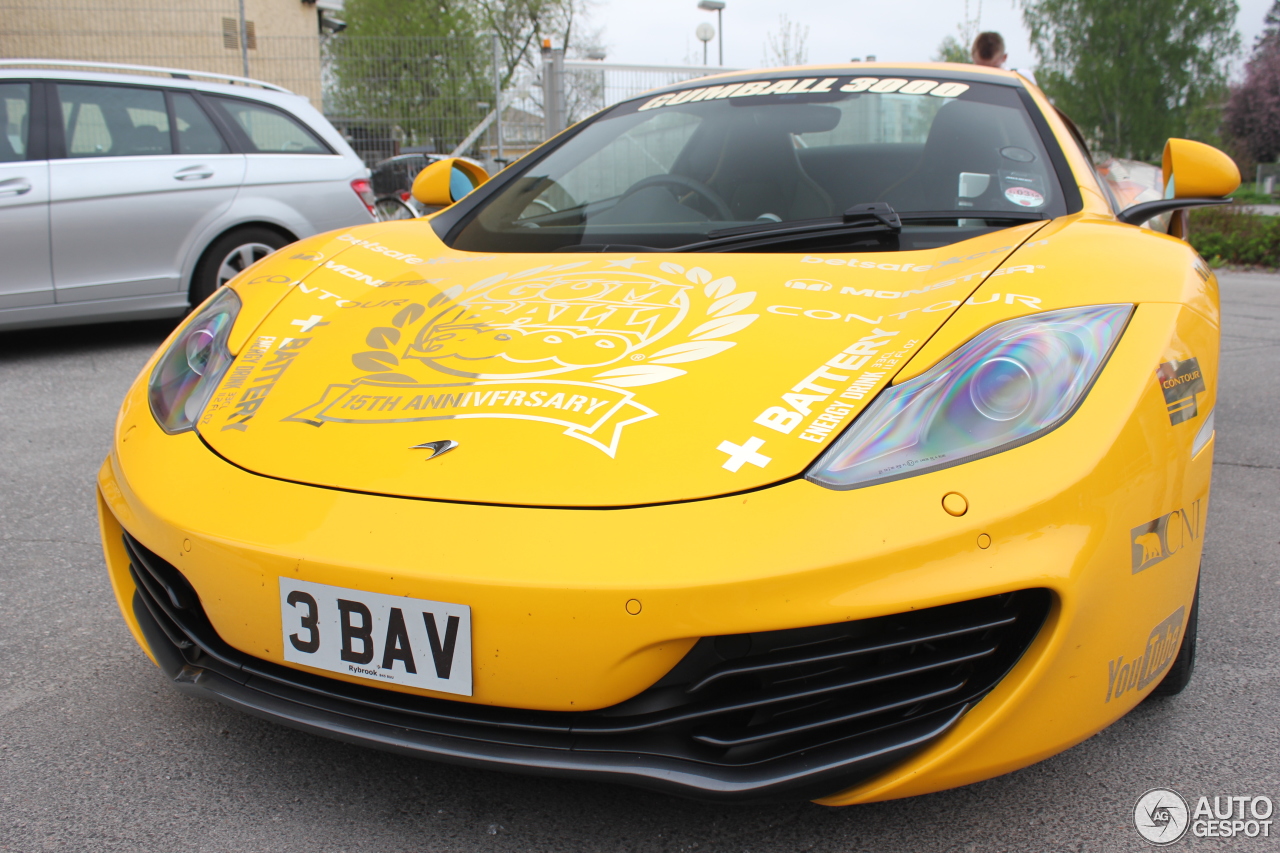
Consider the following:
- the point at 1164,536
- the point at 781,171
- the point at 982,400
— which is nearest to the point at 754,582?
the point at 982,400

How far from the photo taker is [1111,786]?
1.45 m

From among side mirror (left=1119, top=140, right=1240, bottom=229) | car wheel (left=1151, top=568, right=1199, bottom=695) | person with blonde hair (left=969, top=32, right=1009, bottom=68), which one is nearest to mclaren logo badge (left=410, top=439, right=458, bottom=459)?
car wheel (left=1151, top=568, right=1199, bottom=695)

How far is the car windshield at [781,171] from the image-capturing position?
207cm

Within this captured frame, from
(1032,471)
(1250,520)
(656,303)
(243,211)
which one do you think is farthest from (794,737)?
(243,211)

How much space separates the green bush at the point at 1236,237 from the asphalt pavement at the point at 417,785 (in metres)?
10.8

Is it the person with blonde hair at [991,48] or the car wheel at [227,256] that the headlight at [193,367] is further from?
the person with blonde hair at [991,48]

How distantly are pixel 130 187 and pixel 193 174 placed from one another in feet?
1.08

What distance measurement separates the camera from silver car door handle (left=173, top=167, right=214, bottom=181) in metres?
4.81

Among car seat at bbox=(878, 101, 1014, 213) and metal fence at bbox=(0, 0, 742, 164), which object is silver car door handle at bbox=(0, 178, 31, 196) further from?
metal fence at bbox=(0, 0, 742, 164)

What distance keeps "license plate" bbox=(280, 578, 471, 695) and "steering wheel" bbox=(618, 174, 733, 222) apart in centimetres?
133

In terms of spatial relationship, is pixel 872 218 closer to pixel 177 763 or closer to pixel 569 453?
pixel 569 453

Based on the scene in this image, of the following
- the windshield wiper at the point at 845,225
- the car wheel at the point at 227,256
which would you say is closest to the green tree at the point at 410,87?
the car wheel at the point at 227,256

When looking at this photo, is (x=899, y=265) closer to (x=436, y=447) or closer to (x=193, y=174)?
(x=436, y=447)

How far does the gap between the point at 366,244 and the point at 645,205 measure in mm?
662
